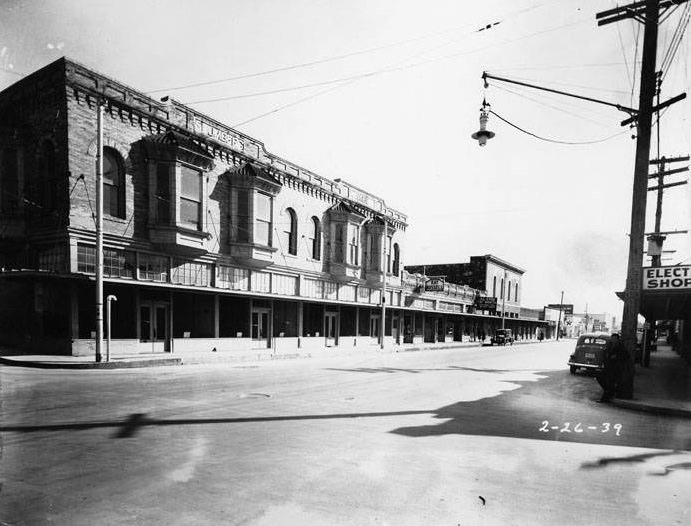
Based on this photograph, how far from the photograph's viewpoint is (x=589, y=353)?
17.7 meters

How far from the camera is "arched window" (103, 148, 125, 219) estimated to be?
17.1m

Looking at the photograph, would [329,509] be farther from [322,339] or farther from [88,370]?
[322,339]

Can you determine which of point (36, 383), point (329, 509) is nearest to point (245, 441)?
point (329, 509)

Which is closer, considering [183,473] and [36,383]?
[183,473]

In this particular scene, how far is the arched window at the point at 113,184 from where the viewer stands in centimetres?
1712

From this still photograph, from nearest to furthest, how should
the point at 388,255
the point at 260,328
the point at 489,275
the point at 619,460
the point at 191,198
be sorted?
the point at 619,460
the point at 191,198
the point at 260,328
the point at 388,255
the point at 489,275

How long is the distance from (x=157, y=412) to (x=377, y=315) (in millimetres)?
26452

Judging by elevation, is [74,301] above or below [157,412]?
above

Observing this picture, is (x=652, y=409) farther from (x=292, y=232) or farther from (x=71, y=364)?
(x=292, y=232)

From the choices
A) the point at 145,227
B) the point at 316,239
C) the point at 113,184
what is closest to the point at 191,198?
the point at 145,227

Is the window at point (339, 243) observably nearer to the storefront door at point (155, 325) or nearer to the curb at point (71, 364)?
the storefront door at point (155, 325)

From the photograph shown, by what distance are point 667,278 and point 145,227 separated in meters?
19.8

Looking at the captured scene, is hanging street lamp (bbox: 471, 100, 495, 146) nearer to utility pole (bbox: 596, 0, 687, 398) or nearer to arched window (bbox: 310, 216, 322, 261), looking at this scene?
utility pole (bbox: 596, 0, 687, 398)

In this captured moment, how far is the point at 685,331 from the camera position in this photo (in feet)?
96.0
